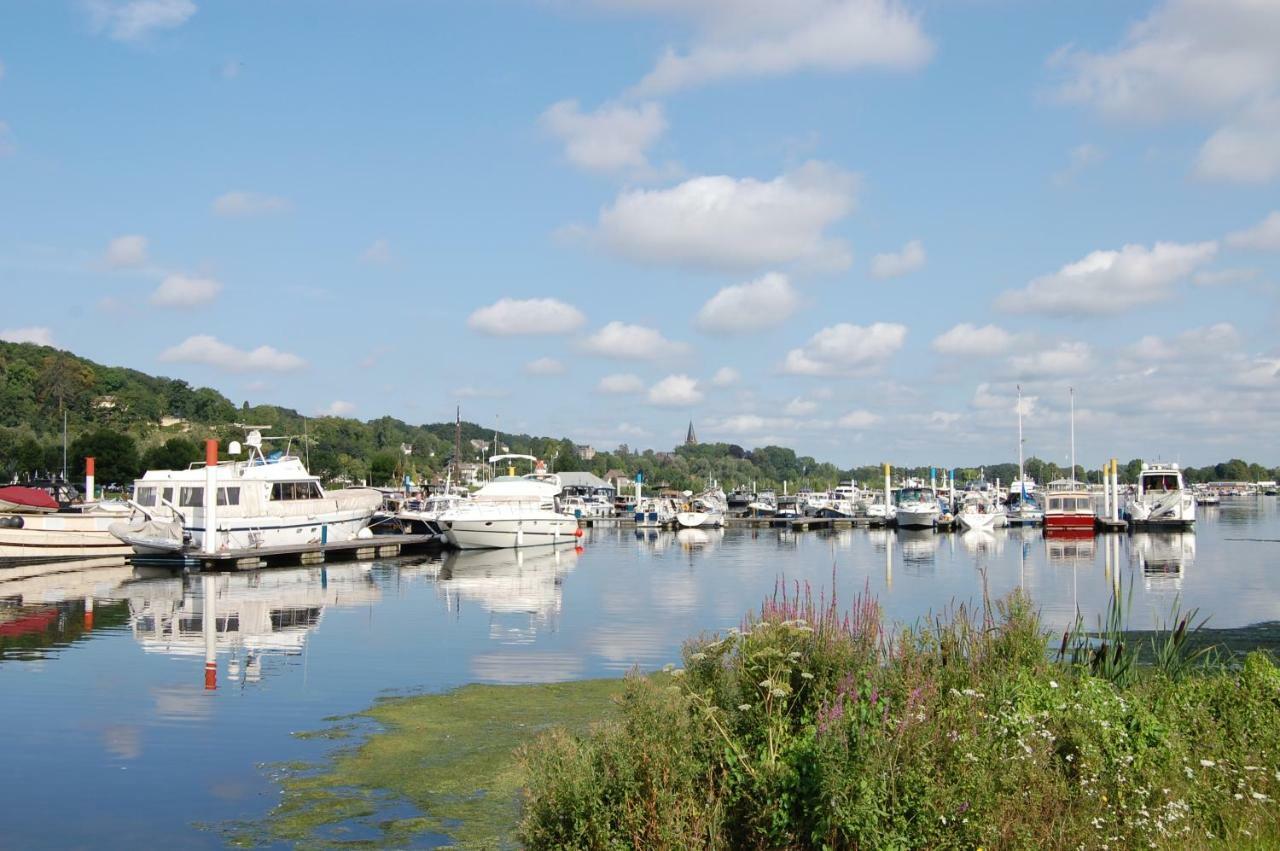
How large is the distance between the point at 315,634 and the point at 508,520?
33.5 meters

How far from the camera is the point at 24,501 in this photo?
6756 cm

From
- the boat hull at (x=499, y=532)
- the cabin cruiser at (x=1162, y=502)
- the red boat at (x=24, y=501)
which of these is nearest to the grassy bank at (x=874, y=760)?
the boat hull at (x=499, y=532)

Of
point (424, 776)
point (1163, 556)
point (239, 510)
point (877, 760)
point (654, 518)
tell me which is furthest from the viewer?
point (654, 518)

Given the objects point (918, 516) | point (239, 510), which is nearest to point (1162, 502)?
point (918, 516)

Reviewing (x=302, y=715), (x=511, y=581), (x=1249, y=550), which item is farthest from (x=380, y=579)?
(x=1249, y=550)

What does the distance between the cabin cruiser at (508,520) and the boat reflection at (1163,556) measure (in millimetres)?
30891

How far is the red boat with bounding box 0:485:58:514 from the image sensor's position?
65.6 m

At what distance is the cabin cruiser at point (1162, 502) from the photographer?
3238 inches

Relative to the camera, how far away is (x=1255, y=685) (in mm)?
11141

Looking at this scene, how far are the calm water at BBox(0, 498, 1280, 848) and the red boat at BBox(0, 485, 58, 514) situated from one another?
83.4 ft

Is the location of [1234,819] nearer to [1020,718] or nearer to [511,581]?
[1020,718]

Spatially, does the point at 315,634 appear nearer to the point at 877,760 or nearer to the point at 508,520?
the point at 877,760

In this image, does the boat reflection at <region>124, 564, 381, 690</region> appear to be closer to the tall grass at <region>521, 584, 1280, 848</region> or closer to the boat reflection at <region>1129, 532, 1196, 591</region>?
the tall grass at <region>521, 584, 1280, 848</region>

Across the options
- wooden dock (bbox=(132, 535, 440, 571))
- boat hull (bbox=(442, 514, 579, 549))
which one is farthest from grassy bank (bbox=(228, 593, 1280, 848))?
boat hull (bbox=(442, 514, 579, 549))
